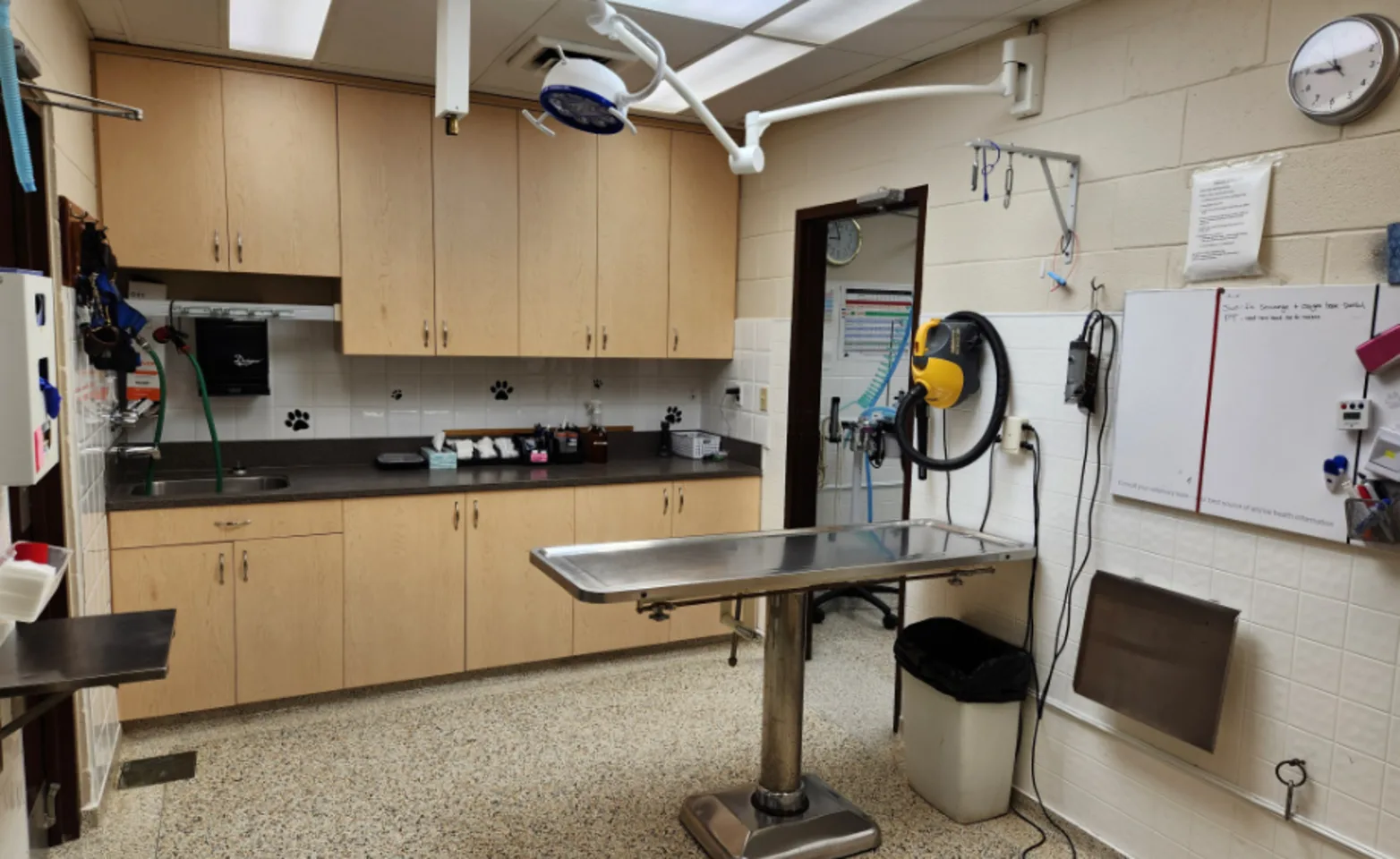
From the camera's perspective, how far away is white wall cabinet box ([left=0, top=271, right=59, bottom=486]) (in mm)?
1524

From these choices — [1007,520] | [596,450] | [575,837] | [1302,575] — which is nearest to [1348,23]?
[1302,575]

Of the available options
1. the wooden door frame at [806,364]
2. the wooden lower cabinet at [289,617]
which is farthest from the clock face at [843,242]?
the wooden lower cabinet at [289,617]

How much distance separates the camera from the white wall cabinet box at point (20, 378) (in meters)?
1.52

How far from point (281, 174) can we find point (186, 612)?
1.70 metres

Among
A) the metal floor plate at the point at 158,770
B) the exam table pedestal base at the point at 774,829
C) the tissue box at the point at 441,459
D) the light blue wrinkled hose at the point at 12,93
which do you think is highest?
the light blue wrinkled hose at the point at 12,93

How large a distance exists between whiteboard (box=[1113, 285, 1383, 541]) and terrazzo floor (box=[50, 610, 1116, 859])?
3.83 feet

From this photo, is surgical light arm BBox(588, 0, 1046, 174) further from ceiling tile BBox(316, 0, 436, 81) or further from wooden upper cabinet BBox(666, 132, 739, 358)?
wooden upper cabinet BBox(666, 132, 739, 358)

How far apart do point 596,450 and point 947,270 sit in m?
1.92

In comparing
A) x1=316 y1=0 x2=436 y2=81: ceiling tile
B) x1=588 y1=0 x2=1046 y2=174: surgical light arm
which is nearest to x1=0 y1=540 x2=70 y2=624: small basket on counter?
x1=588 y1=0 x2=1046 y2=174: surgical light arm

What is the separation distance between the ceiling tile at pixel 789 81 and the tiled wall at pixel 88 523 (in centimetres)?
250

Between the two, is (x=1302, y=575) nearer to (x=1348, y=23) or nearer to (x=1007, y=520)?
(x=1007, y=520)

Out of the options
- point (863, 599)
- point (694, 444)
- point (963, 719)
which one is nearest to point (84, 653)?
point (963, 719)

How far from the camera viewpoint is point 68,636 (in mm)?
1715

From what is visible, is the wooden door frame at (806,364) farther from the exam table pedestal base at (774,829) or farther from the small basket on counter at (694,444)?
the exam table pedestal base at (774,829)
